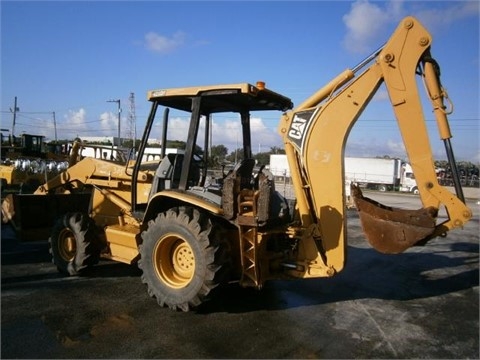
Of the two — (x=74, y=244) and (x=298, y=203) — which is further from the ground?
(x=298, y=203)

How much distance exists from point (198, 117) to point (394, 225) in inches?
109

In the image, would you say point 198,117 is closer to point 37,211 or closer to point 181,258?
point 181,258

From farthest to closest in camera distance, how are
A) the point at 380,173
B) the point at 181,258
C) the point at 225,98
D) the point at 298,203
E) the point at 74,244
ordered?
1. the point at 380,173
2. the point at 74,244
3. the point at 225,98
4. the point at 181,258
5. the point at 298,203

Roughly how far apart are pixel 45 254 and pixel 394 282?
20.7 feet

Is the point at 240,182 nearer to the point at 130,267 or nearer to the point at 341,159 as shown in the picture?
the point at 341,159

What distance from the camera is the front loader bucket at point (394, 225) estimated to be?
15.7 feet

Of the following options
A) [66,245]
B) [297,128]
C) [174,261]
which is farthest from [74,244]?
[297,128]

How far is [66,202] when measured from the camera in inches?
311

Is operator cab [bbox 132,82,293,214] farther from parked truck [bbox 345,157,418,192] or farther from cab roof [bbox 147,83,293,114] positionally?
parked truck [bbox 345,157,418,192]

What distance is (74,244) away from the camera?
6.72 metres

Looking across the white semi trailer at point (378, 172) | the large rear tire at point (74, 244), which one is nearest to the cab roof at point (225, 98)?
the large rear tire at point (74, 244)

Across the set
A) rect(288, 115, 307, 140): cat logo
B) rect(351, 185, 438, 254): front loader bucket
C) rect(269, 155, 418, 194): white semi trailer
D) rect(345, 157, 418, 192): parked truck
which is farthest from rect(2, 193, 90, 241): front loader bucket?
rect(345, 157, 418, 192): parked truck

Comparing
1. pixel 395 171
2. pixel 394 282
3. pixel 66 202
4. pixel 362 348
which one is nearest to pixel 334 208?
pixel 362 348

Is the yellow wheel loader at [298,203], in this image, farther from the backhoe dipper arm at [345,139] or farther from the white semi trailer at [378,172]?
the white semi trailer at [378,172]
